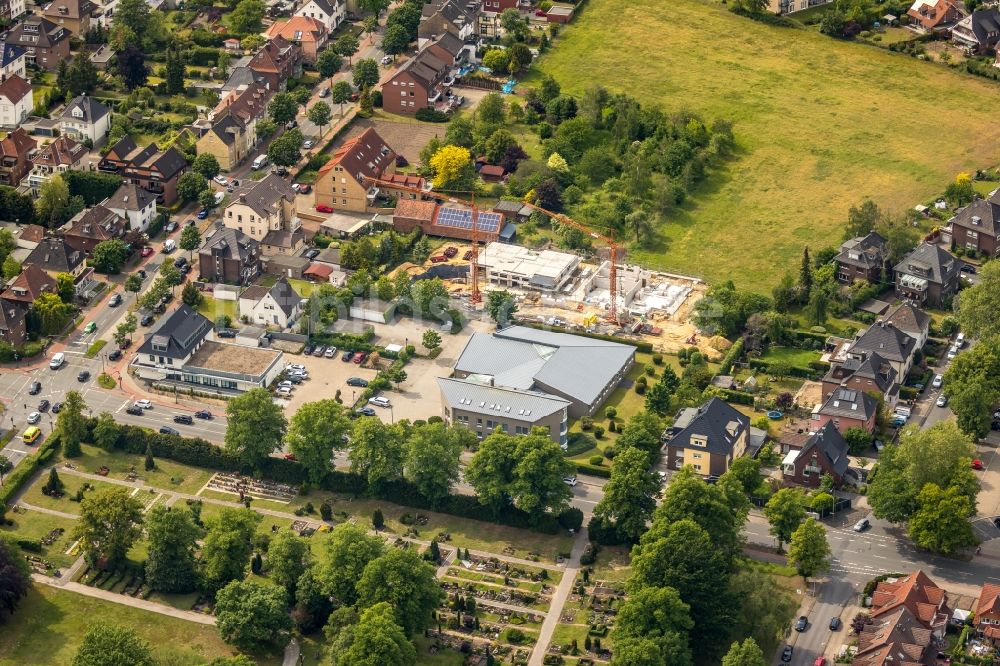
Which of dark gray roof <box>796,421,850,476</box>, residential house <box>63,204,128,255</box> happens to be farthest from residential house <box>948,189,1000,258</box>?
residential house <box>63,204,128,255</box>

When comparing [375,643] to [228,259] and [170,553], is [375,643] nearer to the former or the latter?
[170,553]

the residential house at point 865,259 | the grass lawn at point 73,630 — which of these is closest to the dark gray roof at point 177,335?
the grass lawn at point 73,630

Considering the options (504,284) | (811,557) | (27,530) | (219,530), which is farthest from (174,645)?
(504,284)

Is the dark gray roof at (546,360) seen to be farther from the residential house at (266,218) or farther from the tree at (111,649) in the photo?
the tree at (111,649)

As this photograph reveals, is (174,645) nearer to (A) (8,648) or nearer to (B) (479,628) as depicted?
(A) (8,648)

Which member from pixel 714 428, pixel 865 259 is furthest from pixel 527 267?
pixel 714 428
